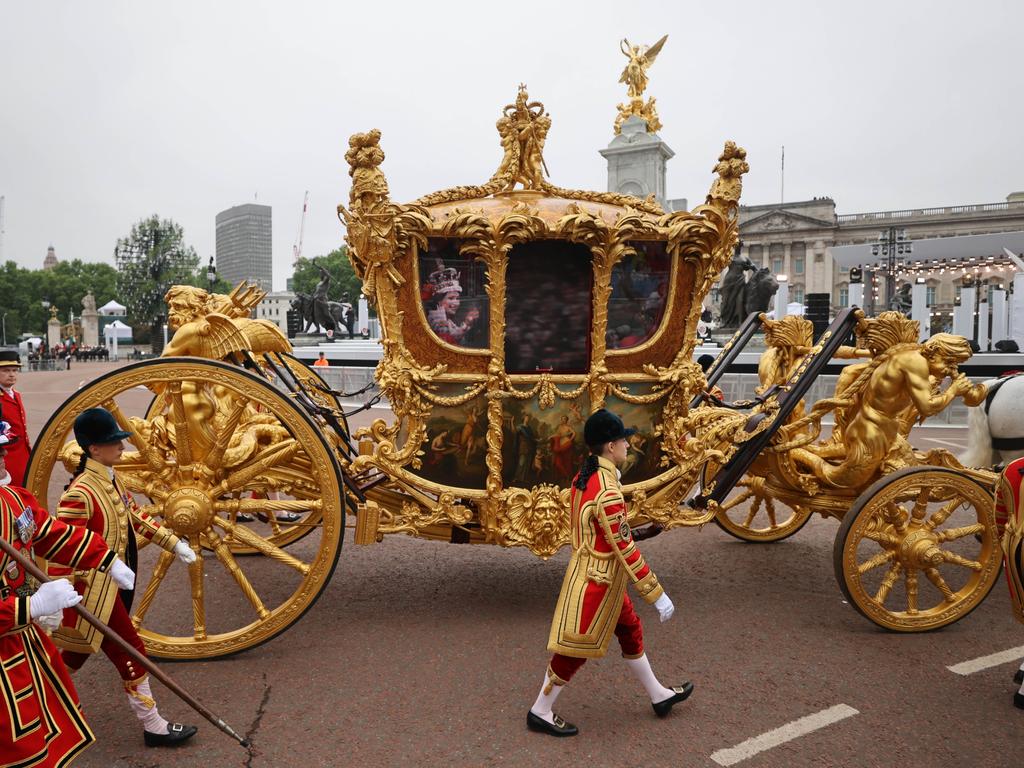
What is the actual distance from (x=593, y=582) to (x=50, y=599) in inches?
72.0

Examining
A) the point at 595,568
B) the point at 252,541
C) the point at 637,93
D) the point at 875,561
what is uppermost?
the point at 637,93

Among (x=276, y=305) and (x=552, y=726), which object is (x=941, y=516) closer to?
(x=552, y=726)

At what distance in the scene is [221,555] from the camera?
3.46 m

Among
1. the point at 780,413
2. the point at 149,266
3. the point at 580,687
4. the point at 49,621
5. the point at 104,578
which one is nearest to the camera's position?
the point at 49,621

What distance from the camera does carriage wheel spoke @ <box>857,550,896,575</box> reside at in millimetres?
3828

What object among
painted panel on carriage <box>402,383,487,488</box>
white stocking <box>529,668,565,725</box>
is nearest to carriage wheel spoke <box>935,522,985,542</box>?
white stocking <box>529,668,565,725</box>

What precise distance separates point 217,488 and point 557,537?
1.80 metres

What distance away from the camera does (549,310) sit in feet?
12.8

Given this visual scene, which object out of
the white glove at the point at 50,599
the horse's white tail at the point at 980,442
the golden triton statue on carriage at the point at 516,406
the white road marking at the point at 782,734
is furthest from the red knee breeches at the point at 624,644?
the horse's white tail at the point at 980,442

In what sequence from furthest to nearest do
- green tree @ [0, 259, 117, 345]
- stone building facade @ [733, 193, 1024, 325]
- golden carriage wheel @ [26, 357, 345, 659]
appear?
1. green tree @ [0, 259, 117, 345]
2. stone building facade @ [733, 193, 1024, 325]
3. golden carriage wheel @ [26, 357, 345, 659]

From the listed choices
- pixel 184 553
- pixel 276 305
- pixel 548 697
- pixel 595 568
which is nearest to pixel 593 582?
pixel 595 568

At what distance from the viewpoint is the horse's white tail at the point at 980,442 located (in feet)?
16.1

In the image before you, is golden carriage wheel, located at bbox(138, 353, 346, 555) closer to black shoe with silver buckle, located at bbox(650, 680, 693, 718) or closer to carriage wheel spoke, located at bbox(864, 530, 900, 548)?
black shoe with silver buckle, located at bbox(650, 680, 693, 718)

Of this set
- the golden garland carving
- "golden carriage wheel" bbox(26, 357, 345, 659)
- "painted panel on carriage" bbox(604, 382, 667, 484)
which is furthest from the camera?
"painted panel on carriage" bbox(604, 382, 667, 484)
